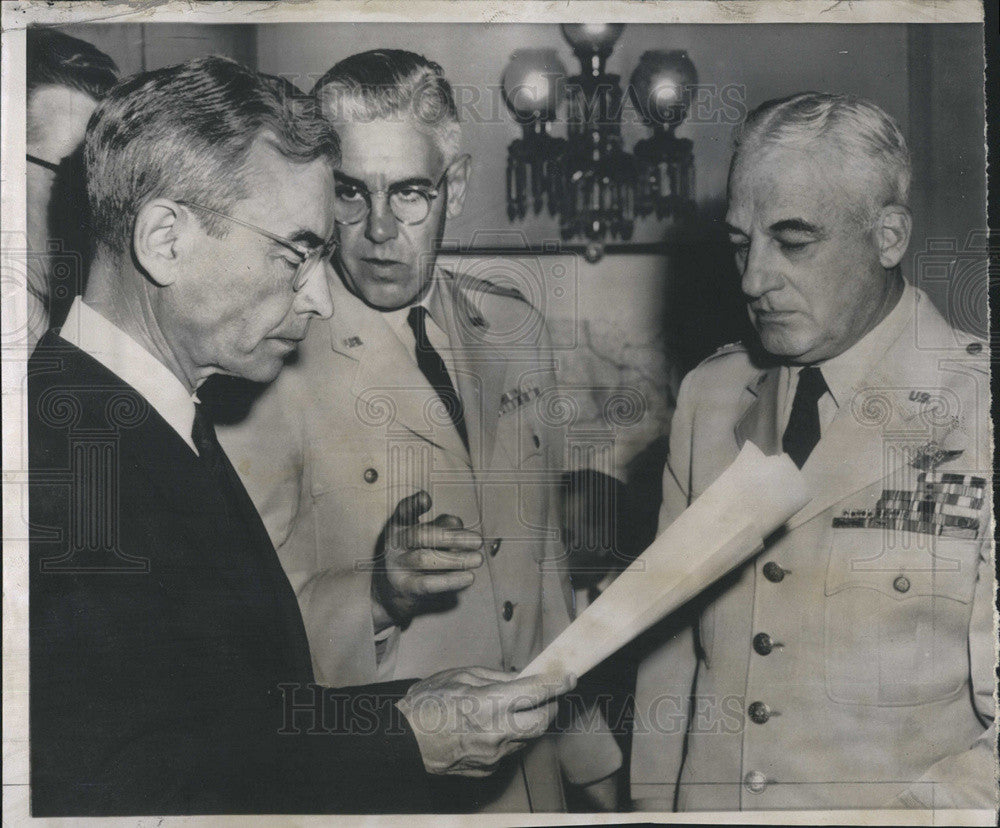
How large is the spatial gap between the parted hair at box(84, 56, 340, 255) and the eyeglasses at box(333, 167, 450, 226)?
10 cm

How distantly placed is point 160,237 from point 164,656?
1220mm

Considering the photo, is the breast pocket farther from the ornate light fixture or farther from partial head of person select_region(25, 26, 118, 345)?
partial head of person select_region(25, 26, 118, 345)

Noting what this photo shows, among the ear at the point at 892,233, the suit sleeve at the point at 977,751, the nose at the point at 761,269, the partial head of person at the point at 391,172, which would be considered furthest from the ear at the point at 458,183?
the suit sleeve at the point at 977,751

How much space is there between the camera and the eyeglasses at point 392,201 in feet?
8.45

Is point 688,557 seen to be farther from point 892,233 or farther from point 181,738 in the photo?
point 181,738

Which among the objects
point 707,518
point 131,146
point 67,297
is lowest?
point 707,518

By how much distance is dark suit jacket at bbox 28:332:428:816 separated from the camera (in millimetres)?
2576

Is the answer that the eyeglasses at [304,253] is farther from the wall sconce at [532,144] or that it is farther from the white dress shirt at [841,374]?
the white dress shirt at [841,374]

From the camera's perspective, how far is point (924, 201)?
8.61ft

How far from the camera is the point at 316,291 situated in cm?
258

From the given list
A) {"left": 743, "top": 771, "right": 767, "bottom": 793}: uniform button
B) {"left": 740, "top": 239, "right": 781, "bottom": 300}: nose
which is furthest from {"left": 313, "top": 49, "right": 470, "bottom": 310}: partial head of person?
{"left": 743, "top": 771, "right": 767, "bottom": 793}: uniform button

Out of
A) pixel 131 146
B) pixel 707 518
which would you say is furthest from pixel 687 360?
pixel 131 146

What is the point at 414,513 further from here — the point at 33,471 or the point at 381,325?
the point at 33,471

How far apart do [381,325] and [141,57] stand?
107 cm
